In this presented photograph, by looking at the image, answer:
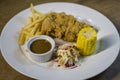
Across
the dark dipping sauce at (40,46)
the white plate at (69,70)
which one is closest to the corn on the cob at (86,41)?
the white plate at (69,70)

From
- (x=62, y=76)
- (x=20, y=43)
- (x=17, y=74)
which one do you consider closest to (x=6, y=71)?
(x=17, y=74)

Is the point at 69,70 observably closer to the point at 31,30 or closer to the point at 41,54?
the point at 41,54

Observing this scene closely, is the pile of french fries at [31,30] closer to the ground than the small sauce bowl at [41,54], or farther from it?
farther from it

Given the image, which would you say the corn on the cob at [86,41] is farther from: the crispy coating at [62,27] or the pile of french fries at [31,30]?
the pile of french fries at [31,30]

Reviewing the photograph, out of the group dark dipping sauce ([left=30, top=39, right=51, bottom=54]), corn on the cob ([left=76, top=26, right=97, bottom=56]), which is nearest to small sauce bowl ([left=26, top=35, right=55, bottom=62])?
dark dipping sauce ([left=30, top=39, right=51, bottom=54])

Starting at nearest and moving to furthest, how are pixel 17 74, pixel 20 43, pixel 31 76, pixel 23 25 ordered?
pixel 31 76, pixel 17 74, pixel 20 43, pixel 23 25

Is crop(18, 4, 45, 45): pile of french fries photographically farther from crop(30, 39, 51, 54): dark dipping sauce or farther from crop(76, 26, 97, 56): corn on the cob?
crop(76, 26, 97, 56): corn on the cob

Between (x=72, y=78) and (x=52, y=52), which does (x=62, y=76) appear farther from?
(x=52, y=52)

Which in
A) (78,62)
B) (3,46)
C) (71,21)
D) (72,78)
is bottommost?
(72,78)

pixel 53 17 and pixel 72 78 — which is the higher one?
pixel 53 17
